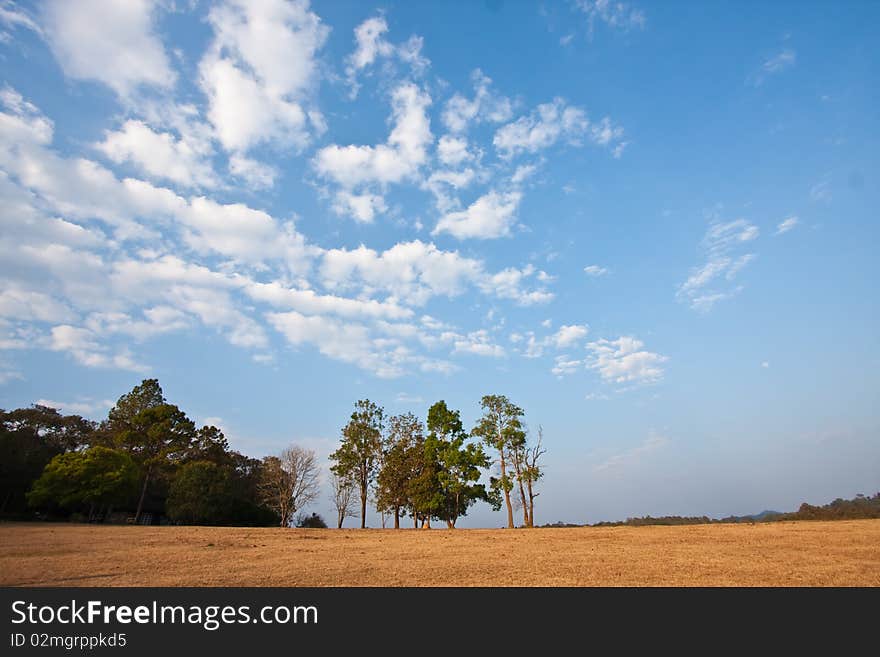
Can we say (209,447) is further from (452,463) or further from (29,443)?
(452,463)

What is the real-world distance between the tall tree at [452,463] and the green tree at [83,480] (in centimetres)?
3573

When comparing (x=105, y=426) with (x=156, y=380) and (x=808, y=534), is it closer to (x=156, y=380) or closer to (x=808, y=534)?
(x=156, y=380)

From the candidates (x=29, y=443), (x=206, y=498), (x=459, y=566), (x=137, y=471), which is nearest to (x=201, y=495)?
(x=206, y=498)

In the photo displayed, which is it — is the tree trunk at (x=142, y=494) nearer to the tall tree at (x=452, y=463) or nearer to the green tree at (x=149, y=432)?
the green tree at (x=149, y=432)

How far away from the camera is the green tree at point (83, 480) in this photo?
5025cm

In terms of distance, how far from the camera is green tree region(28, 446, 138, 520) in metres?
50.2

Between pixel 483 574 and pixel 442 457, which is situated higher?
pixel 442 457

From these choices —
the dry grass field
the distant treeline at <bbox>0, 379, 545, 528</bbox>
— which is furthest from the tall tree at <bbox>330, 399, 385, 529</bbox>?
the dry grass field

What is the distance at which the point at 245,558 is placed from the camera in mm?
17922

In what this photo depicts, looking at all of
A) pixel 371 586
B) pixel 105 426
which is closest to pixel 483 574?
pixel 371 586

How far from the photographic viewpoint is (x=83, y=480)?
50.5 meters

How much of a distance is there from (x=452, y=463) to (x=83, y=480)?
40.7 meters

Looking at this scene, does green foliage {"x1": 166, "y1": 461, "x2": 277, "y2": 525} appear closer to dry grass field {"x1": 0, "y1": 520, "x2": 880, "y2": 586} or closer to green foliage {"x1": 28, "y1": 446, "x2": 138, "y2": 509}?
green foliage {"x1": 28, "y1": 446, "x2": 138, "y2": 509}
